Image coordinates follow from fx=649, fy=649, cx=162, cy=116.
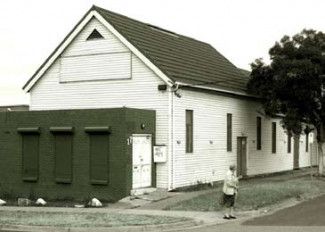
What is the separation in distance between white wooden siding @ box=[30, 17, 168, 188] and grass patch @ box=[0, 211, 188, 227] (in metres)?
7.05

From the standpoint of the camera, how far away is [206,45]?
121ft

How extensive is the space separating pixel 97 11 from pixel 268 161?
14731 millimetres

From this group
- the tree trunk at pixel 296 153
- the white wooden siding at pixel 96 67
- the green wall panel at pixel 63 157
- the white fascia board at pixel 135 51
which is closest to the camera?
the green wall panel at pixel 63 157

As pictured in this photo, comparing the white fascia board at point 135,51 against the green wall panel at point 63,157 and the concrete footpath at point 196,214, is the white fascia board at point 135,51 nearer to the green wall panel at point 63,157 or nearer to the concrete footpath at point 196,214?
the green wall panel at point 63,157

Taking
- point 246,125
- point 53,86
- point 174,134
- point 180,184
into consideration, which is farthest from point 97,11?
point 246,125

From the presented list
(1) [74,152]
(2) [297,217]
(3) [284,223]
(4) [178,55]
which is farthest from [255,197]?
(4) [178,55]

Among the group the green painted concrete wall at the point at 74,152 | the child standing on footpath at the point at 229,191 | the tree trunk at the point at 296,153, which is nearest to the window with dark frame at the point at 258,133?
the tree trunk at the point at 296,153

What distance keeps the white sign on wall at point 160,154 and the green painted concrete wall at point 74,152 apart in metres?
0.75

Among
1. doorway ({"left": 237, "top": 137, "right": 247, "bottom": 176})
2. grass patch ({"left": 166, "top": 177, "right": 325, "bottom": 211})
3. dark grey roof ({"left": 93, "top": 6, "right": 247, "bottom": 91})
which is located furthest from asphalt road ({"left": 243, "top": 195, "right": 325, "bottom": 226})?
doorway ({"left": 237, "top": 137, "right": 247, "bottom": 176})

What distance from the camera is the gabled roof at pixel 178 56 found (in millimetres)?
26984

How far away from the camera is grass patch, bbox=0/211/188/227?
1669 cm

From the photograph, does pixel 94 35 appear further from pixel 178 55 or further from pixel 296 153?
pixel 296 153

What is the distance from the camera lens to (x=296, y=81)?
3022cm

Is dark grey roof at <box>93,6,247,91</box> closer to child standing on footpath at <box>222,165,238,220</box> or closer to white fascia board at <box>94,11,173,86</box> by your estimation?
white fascia board at <box>94,11,173,86</box>
